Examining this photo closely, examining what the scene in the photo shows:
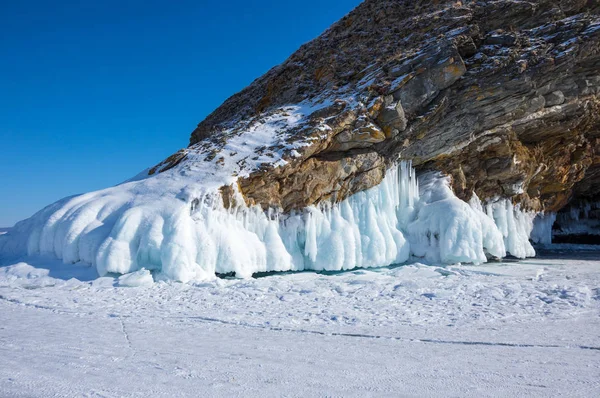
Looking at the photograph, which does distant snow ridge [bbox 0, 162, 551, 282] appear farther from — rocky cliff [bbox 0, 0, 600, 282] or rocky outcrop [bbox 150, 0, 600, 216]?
rocky outcrop [bbox 150, 0, 600, 216]

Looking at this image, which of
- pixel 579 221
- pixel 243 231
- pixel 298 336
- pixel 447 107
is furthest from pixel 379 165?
pixel 579 221

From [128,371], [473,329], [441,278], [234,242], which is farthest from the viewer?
[234,242]

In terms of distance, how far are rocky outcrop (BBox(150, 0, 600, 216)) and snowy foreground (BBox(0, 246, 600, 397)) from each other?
15.4 feet

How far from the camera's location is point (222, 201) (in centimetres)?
1300

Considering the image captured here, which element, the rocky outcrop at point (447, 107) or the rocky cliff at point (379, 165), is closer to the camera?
the rocky cliff at point (379, 165)

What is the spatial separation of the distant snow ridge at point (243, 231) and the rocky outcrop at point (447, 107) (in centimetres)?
81

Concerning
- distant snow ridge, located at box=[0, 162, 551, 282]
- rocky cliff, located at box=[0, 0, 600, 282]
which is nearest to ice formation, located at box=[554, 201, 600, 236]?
rocky cliff, located at box=[0, 0, 600, 282]

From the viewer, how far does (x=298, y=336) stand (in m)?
6.26

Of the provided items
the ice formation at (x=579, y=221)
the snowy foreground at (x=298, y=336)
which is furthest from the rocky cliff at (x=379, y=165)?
the ice formation at (x=579, y=221)

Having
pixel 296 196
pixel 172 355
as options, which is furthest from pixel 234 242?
pixel 172 355

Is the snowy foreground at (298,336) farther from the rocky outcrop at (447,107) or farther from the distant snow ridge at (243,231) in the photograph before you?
the rocky outcrop at (447,107)

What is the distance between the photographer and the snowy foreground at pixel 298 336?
13.9 ft

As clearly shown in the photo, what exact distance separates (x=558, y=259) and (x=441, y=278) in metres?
8.10

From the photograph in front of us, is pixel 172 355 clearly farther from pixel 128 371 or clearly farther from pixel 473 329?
pixel 473 329
